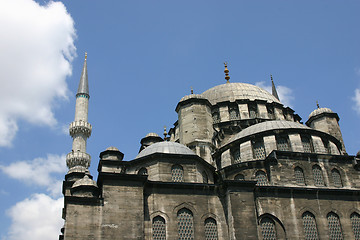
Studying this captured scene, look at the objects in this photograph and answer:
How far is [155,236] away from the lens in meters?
15.7

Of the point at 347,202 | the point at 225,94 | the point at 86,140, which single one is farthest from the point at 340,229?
the point at 86,140

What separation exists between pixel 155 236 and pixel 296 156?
26.1 feet

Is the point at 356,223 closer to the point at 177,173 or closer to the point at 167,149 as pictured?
the point at 177,173

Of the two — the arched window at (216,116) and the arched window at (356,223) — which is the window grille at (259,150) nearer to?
the arched window at (356,223)

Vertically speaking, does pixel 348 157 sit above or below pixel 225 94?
below

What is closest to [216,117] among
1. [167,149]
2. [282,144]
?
[282,144]

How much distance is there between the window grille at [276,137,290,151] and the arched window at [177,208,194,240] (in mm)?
6755

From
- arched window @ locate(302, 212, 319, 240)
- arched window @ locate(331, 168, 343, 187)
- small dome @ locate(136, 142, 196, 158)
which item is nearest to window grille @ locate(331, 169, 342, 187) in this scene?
arched window @ locate(331, 168, 343, 187)

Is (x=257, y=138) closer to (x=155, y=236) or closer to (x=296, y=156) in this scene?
(x=296, y=156)

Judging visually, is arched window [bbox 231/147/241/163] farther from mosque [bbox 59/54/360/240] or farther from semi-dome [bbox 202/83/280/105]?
semi-dome [bbox 202/83/280/105]

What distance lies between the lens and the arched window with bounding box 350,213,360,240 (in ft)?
57.5

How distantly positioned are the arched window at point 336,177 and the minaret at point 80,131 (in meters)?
17.0

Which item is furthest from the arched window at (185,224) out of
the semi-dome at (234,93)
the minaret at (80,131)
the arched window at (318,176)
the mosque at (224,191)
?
the semi-dome at (234,93)

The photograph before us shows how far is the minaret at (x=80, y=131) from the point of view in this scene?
30.4 metres
